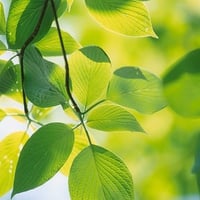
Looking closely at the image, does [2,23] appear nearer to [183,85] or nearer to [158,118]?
[158,118]

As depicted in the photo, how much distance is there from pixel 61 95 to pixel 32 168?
0.30 ft

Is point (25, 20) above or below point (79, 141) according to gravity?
above

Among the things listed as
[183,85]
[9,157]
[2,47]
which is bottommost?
[9,157]

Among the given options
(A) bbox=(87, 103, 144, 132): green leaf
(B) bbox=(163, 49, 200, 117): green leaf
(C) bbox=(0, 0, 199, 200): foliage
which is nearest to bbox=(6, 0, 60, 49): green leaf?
(C) bbox=(0, 0, 199, 200): foliage

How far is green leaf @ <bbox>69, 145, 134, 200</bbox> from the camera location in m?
0.51

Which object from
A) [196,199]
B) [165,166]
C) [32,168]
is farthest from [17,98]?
[196,199]

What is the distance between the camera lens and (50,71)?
0.55 meters

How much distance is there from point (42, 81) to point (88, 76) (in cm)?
5

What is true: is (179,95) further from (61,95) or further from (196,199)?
(61,95)

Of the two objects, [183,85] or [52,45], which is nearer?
[183,85]

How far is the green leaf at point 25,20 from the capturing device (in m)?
0.54

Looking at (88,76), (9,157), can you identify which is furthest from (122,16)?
(9,157)

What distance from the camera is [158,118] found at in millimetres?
505

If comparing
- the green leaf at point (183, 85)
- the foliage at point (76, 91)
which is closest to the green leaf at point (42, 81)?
the foliage at point (76, 91)
